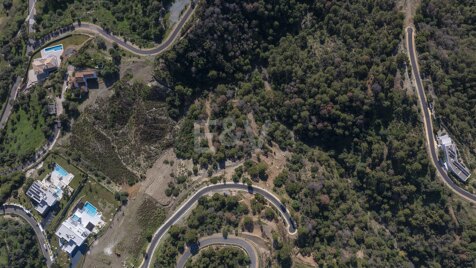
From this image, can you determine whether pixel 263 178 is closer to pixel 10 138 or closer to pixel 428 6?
pixel 428 6

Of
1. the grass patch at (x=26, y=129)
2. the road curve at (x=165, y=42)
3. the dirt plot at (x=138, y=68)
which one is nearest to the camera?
the grass patch at (x=26, y=129)

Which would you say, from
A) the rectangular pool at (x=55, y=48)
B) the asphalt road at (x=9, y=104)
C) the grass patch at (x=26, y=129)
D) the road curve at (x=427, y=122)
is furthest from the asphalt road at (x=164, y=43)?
the road curve at (x=427, y=122)

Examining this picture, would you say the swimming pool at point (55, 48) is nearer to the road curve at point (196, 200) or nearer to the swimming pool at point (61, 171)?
the swimming pool at point (61, 171)

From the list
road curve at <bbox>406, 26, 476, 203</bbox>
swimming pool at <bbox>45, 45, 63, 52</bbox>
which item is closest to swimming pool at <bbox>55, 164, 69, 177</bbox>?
swimming pool at <bbox>45, 45, 63, 52</bbox>

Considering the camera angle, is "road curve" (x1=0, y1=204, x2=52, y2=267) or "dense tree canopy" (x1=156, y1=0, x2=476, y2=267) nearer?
"dense tree canopy" (x1=156, y1=0, x2=476, y2=267)

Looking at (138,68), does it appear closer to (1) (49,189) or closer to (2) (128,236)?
(1) (49,189)

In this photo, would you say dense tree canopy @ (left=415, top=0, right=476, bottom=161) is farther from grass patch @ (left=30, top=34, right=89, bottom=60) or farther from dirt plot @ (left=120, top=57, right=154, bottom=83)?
grass patch @ (left=30, top=34, right=89, bottom=60)

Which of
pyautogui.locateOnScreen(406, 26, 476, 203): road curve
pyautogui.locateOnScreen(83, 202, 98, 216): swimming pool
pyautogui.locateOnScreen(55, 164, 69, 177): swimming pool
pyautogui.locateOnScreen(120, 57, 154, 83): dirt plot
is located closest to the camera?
pyautogui.locateOnScreen(83, 202, 98, 216): swimming pool
